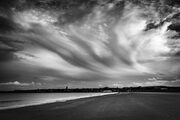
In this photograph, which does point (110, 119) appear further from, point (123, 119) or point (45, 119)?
point (45, 119)

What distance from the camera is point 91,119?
1420 cm

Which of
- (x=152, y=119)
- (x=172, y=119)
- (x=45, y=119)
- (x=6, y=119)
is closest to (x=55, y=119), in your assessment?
(x=45, y=119)

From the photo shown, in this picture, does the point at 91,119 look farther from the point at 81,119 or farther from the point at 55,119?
the point at 55,119

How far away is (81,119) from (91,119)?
3.15 ft

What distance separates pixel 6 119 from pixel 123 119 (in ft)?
37.6

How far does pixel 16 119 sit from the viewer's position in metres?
14.8

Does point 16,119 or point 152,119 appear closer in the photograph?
point 152,119

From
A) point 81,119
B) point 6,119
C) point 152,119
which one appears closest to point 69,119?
Answer: point 81,119

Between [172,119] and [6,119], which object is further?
[6,119]

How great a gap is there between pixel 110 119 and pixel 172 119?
215 inches

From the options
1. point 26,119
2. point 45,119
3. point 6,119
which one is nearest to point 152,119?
point 45,119

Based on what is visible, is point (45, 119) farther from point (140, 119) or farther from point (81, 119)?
point (140, 119)

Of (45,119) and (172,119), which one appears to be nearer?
(172,119)

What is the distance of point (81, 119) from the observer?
14344 mm
